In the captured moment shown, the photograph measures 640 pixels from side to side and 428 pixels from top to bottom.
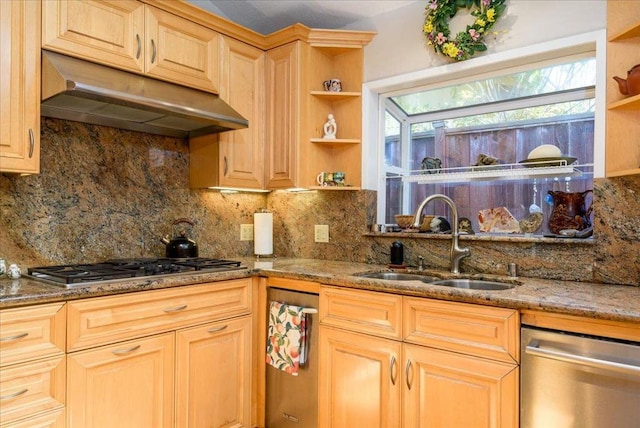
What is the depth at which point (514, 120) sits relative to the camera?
2.37m

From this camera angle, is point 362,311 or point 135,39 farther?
point 135,39

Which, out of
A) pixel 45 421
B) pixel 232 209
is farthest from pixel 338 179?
pixel 45 421

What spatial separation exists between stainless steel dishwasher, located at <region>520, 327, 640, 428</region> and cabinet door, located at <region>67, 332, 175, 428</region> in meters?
1.49

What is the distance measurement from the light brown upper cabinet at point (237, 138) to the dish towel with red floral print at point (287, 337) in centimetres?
89

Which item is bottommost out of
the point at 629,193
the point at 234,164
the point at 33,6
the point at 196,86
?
the point at 629,193

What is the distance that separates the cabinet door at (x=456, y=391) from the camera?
1555mm

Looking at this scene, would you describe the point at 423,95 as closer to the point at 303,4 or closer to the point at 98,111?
the point at 303,4

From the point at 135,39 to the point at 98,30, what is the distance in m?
0.18

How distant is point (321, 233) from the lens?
2.87 metres

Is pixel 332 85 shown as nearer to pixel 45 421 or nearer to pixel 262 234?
pixel 262 234

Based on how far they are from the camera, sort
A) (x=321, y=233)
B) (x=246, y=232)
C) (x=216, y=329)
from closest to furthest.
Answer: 1. (x=216, y=329)
2. (x=321, y=233)
3. (x=246, y=232)

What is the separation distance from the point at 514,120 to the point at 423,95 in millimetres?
595

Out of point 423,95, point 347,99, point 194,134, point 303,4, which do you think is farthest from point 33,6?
point 423,95

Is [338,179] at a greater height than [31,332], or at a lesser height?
greater
